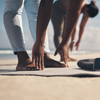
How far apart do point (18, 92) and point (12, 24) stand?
102cm

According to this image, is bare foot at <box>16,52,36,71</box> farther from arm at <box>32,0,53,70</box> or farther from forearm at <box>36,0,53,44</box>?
forearm at <box>36,0,53,44</box>

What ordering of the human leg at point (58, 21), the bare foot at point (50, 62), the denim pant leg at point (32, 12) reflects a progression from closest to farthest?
the bare foot at point (50, 62), the denim pant leg at point (32, 12), the human leg at point (58, 21)

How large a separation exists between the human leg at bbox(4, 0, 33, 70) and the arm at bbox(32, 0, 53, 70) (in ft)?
0.71

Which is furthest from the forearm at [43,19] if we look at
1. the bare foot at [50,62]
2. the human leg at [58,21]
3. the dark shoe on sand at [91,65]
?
the human leg at [58,21]

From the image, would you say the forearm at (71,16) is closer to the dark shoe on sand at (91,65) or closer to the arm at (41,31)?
the arm at (41,31)

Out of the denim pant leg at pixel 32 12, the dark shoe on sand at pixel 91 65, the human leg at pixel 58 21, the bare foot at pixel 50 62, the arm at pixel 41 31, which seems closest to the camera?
the arm at pixel 41 31

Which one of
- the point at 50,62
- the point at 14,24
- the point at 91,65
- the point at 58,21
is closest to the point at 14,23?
the point at 14,24

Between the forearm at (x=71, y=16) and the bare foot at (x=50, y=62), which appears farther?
the bare foot at (x=50, y=62)

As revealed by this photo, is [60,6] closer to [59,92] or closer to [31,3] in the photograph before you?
[31,3]

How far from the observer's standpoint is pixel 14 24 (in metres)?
1.64

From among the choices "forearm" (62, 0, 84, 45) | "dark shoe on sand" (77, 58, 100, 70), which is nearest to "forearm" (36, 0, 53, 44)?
"forearm" (62, 0, 84, 45)

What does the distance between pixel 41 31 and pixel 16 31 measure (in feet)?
1.13

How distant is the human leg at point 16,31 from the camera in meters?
1.63

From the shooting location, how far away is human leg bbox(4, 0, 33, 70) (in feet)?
5.35
